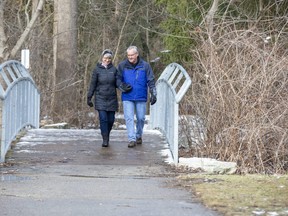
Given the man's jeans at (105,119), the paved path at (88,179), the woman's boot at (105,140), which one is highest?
the man's jeans at (105,119)

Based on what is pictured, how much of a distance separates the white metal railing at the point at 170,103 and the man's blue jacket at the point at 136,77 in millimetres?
407

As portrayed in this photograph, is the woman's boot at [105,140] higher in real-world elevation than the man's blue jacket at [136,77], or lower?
lower

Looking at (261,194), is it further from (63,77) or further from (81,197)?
(63,77)

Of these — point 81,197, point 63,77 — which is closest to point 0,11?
point 63,77

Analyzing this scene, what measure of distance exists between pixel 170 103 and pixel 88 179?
132 inches

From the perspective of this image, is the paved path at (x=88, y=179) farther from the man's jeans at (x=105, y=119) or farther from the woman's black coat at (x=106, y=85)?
the woman's black coat at (x=106, y=85)

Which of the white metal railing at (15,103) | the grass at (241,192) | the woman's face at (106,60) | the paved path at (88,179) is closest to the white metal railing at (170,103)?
the paved path at (88,179)

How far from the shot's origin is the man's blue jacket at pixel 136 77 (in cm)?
1287

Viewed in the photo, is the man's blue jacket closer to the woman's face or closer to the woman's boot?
the woman's face

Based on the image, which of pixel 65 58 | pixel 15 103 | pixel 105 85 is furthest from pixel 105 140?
pixel 65 58

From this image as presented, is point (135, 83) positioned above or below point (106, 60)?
below

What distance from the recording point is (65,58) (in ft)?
77.2

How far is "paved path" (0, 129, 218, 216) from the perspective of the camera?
25.8ft

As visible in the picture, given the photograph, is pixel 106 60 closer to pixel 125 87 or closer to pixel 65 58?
pixel 125 87
